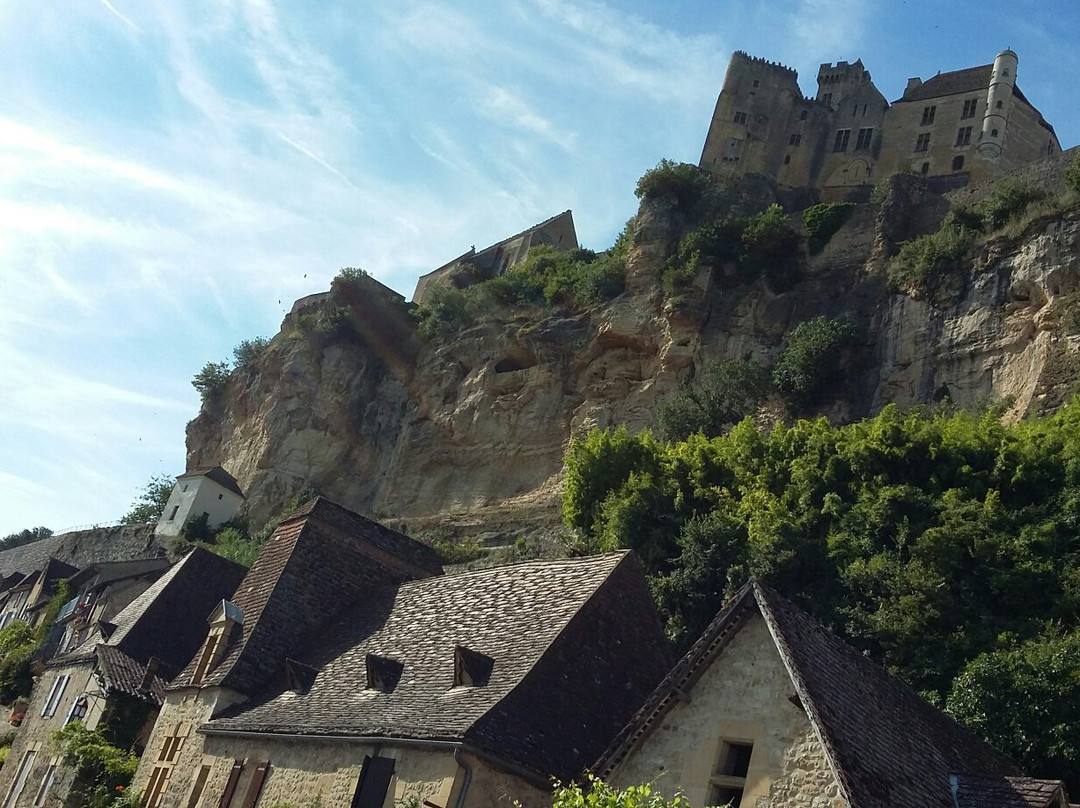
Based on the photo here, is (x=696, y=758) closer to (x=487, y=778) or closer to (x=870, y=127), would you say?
(x=487, y=778)

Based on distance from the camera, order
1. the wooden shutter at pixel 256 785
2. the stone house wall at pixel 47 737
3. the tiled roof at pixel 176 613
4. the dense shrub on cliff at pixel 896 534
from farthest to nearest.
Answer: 1. the tiled roof at pixel 176 613
2. the stone house wall at pixel 47 737
3. the dense shrub on cliff at pixel 896 534
4. the wooden shutter at pixel 256 785

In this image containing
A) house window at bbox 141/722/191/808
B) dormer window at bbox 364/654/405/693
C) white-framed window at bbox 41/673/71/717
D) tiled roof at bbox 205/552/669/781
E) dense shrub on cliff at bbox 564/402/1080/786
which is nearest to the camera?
tiled roof at bbox 205/552/669/781

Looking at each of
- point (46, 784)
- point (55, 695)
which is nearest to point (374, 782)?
point (46, 784)

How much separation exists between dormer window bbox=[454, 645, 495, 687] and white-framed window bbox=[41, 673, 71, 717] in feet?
47.7

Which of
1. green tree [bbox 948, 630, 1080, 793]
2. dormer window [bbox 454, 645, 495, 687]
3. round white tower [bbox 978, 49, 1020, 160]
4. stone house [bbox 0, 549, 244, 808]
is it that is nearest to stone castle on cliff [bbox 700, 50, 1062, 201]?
round white tower [bbox 978, 49, 1020, 160]

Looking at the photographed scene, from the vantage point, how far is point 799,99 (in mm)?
65125

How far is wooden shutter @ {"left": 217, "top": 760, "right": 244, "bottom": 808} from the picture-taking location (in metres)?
18.0

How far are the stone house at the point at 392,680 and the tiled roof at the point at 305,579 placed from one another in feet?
0.12

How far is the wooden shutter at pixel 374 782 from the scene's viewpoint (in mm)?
15508

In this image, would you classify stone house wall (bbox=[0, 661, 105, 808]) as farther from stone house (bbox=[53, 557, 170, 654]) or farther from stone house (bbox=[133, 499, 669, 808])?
stone house (bbox=[53, 557, 170, 654])

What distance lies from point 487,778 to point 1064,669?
9.56 m

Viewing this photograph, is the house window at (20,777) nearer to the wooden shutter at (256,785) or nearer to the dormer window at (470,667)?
the wooden shutter at (256,785)

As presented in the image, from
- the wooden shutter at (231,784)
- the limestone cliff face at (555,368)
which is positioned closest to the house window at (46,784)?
the wooden shutter at (231,784)

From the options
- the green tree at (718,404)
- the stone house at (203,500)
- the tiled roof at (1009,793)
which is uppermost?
the green tree at (718,404)
